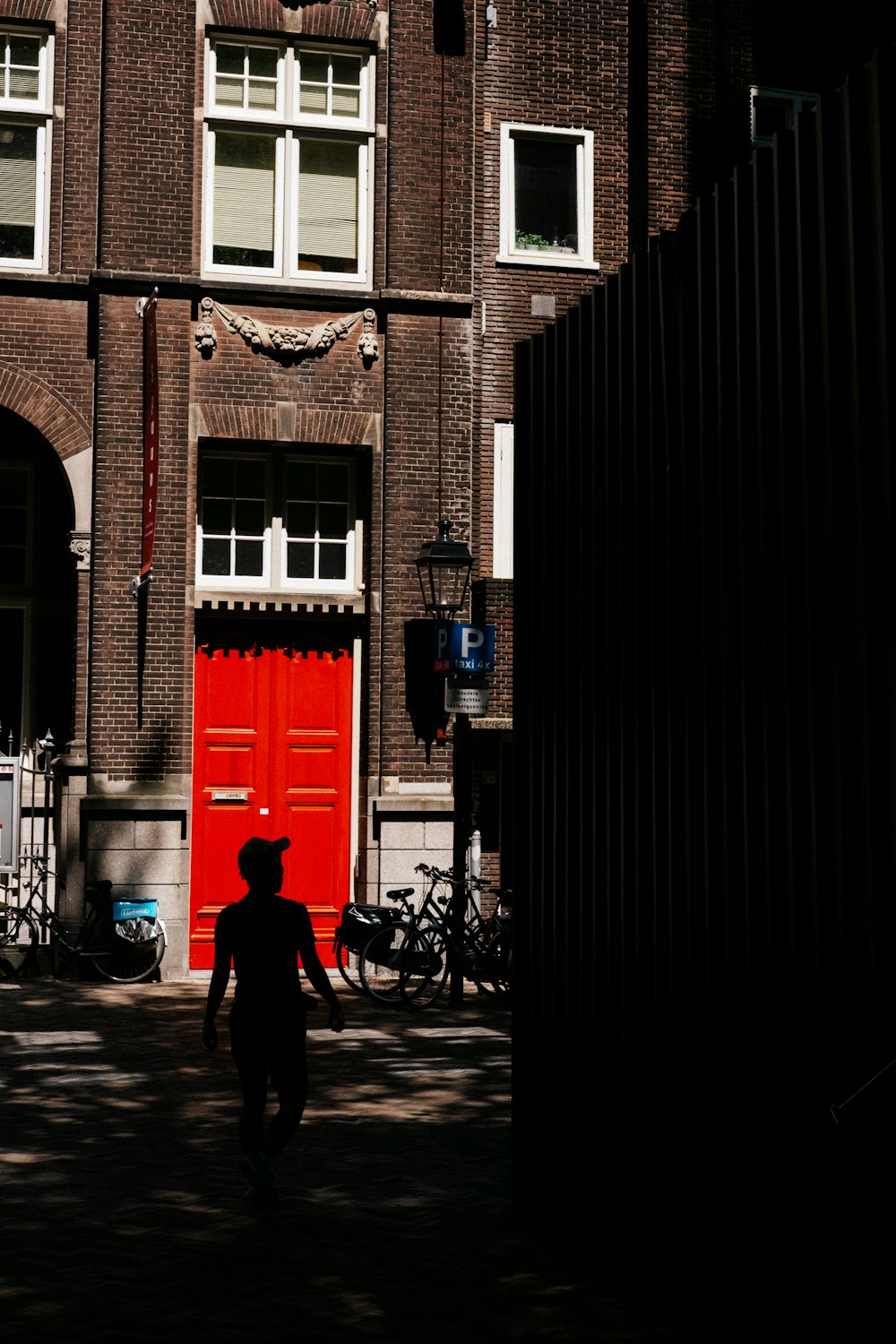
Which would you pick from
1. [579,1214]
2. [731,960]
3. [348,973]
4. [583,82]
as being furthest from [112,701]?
[731,960]

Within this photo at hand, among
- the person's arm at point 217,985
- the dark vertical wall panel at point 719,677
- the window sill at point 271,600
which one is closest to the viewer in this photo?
the dark vertical wall panel at point 719,677

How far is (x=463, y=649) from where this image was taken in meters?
15.3

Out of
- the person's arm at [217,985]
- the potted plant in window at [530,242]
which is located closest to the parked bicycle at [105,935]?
the potted plant in window at [530,242]

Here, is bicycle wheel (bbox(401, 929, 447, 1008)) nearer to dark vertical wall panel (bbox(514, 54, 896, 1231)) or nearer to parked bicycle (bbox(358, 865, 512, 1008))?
parked bicycle (bbox(358, 865, 512, 1008))

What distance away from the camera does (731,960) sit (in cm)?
583

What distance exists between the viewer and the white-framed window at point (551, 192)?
19219 millimetres

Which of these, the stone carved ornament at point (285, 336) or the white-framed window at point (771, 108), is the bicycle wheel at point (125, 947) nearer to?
the stone carved ornament at point (285, 336)

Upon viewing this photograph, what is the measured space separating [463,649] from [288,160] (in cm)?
600

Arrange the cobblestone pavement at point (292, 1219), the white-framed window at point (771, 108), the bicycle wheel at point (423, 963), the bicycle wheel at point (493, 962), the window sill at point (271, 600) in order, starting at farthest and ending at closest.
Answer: the white-framed window at point (771, 108) < the window sill at point (271, 600) < the bicycle wheel at point (493, 962) < the bicycle wheel at point (423, 963) < the cobblestone pavement at point (292, 1219)

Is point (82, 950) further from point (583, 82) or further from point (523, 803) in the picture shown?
point (583, 82)

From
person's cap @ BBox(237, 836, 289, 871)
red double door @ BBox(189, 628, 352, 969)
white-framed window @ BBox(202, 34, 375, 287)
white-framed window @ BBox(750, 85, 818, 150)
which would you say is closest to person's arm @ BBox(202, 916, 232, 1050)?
person's cap @ BBox(237, 836, 289, 871)

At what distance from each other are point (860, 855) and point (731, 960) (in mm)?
852

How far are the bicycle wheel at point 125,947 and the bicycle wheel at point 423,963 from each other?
273cm

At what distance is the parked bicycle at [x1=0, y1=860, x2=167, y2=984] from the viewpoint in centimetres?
1634
